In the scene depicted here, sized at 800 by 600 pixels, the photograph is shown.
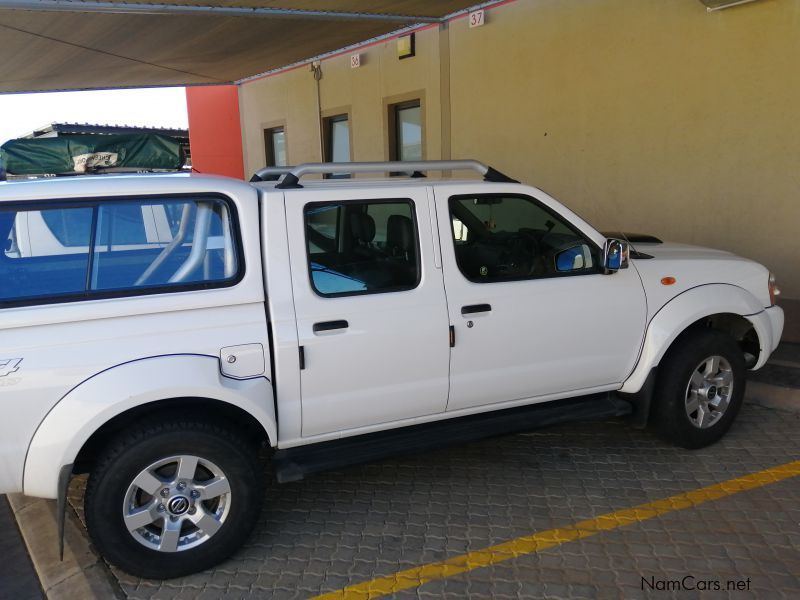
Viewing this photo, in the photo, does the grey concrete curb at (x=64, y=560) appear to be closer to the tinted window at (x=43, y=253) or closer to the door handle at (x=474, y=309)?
the tinted window at (x=43, y=253)

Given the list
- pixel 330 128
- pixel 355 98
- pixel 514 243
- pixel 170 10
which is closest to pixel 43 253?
pixel 514 243

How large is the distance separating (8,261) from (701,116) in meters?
5.91

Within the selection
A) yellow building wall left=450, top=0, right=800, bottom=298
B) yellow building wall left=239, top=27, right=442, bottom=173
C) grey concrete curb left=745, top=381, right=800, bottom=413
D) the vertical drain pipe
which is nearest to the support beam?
yellow building wall left=239, top=27, right=442, bottom=173

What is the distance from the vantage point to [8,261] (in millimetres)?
2865

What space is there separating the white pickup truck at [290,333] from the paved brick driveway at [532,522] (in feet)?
0.97

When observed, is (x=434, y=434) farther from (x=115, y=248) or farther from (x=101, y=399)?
(x=115, y=248)

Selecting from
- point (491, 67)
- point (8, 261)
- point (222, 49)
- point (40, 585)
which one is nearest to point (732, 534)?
point (40, 585)

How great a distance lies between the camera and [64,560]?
3270mm

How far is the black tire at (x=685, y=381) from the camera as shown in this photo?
13.4ft

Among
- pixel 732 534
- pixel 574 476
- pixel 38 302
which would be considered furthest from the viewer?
pixel 574 476

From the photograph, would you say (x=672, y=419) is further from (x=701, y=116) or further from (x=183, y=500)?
(x=701, y=116)

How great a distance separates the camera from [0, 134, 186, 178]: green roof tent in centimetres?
397

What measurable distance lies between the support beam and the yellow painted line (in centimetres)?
581

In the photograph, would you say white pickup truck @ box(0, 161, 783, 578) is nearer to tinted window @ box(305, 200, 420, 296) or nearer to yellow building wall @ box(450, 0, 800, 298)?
tinted window @ box(305, 200, 420, 296)
